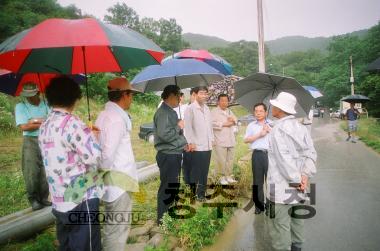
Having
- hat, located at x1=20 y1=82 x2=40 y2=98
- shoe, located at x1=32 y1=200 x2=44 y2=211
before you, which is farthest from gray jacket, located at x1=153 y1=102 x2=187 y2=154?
shoe, located at x1=32 y1=200 x2=44 y2=211

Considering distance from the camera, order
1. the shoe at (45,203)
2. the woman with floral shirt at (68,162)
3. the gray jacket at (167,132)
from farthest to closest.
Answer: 1. the shoe at (45,203)
2. the gray jacket at (167,132)
3. the woman with floral shirt at (68,162)

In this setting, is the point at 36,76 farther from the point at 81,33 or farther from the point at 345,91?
the point at 345,91

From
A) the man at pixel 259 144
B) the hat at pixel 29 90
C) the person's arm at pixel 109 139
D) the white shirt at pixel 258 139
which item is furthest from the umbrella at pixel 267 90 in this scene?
the hat at pixel 29 90

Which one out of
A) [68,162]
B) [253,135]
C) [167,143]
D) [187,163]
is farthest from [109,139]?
[253,135]

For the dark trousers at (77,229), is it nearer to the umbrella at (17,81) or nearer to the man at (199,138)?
the umbrella at (17,81)

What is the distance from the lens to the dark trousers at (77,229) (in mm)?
2551

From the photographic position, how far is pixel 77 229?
256cm

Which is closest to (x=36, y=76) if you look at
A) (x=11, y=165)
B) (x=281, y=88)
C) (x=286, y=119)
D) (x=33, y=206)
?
(x=33, y=206)

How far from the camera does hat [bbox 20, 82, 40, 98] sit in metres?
4.19

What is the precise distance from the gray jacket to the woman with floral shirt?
1742 mm

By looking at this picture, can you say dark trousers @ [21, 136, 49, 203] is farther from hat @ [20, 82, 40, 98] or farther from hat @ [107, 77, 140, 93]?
hat @ [107, 77, 140, 93]

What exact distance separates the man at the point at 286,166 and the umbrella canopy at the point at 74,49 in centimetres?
154

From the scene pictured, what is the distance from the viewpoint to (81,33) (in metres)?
2.63

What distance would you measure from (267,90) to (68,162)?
12.6ft
